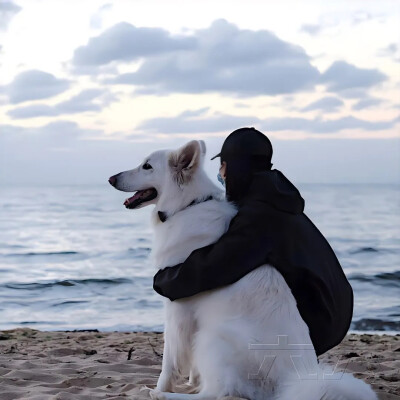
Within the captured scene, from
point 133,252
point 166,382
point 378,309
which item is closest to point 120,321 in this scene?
point 378,309

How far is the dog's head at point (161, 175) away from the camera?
4152 mm

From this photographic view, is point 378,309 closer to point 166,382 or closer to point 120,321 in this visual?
point 120,321

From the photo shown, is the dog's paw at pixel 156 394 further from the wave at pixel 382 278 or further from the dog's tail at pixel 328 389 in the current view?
the wave at pixel 382 278

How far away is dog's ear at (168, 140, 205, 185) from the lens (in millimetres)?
4086

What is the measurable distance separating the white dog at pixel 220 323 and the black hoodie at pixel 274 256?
0.09 m

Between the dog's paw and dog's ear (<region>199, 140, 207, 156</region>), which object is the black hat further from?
the dog's paw

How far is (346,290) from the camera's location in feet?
13.8

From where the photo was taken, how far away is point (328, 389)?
3621 millimetres

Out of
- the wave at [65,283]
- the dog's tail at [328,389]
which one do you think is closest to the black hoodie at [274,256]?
the dog's tail at [328,389]

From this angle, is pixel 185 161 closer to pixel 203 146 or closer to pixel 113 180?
pixel 203 146

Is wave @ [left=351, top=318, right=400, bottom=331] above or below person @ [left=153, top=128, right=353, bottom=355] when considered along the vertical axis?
below

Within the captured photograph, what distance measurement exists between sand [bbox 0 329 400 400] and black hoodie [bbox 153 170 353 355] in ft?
2.96

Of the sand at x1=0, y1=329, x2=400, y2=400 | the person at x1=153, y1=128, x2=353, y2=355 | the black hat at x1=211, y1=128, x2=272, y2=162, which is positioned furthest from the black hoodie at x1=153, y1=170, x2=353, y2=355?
the sand at x1=0, y1=329, x2=400, y2=400

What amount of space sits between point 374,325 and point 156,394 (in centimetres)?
640
